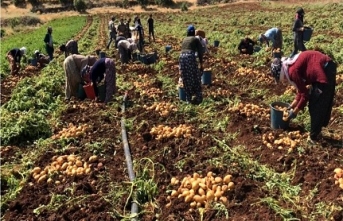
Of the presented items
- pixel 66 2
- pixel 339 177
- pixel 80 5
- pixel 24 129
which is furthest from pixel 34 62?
pixel 66 2

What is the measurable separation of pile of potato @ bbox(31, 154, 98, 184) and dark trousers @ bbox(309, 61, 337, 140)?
11.5ft

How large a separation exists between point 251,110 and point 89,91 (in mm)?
3804

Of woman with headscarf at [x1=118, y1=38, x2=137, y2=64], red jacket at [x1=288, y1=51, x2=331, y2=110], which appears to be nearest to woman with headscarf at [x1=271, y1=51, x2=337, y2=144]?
red jacket at [x1=288, y1=51, x2=331, y2=110]

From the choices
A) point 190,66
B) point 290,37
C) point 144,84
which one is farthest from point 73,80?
point 290,37

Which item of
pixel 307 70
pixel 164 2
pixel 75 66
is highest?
pixel 164 2

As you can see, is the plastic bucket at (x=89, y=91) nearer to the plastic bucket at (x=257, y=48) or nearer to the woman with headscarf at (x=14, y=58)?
the woman with headscarf at (x=14, y=58)

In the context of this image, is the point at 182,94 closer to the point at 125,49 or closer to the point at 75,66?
the point at 75,66

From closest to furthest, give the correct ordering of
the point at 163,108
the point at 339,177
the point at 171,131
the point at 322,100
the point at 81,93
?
the point at 339,177 → the point at 322,100 → the point at 171,131 → the point at 163,108 → the point at 81,93

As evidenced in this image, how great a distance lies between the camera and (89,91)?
357 inches

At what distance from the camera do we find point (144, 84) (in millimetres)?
10531

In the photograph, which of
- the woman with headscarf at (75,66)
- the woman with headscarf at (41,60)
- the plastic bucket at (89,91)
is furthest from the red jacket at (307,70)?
the woman with headscarf at (41,60)

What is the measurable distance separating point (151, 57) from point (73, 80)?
15.8 ft

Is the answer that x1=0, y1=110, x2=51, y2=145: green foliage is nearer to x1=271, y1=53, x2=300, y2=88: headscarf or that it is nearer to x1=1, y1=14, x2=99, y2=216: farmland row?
x1=1, y1=14, x2=99, y2=216: farmland row

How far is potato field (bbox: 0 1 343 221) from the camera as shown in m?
4.77
